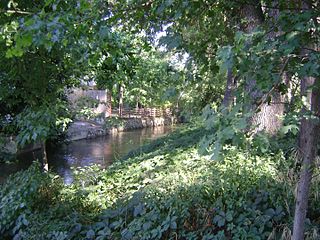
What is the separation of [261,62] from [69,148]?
45.5 ft

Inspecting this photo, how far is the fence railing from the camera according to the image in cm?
2637

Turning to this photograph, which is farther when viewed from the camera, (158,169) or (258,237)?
(158,169)

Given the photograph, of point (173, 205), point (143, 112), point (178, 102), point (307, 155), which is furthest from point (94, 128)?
point (307, 155)

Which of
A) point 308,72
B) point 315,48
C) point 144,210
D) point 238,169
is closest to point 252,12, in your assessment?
point 238,169

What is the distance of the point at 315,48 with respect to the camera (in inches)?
69.9

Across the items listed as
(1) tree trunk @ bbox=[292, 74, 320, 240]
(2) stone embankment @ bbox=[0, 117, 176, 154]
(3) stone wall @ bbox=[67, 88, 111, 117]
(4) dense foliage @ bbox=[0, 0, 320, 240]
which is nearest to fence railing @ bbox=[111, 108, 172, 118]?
(2) stone embankment @ bbox=[0, 117, 176, 154]

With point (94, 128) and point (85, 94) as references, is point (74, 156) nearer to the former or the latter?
point (94, 128)

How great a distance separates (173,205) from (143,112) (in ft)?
81.9

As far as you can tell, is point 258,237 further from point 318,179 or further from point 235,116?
point 235,116

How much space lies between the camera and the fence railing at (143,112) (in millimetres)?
26366

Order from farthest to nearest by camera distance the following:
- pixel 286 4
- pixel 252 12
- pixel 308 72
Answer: pixel 252 12, pixel 286 4, pixel 308 72

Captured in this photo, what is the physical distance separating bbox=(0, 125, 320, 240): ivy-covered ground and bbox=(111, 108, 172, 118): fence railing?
2004 cm

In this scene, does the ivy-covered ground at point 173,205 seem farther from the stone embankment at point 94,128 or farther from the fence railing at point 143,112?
the fence railing at point 143,112

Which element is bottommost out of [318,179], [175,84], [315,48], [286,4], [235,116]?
[318,179]
